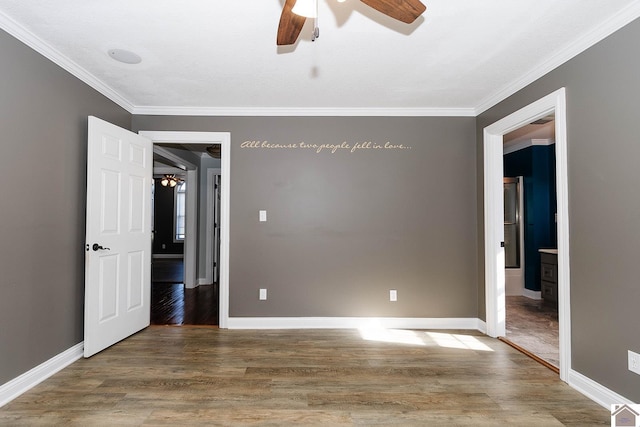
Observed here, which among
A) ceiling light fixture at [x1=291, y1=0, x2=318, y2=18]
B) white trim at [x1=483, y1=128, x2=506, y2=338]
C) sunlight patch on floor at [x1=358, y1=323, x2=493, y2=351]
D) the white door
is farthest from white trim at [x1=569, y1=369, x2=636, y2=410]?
the white door

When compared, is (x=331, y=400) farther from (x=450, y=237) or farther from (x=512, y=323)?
(x=512, y=323)

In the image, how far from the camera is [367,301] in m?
3.73

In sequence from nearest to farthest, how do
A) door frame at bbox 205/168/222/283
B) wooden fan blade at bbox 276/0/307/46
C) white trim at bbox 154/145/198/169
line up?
wooden fan blade at bbox 276/0/307/46, white trim at bbox 154/145/198/169, door frame at bbox 205/168/222/283

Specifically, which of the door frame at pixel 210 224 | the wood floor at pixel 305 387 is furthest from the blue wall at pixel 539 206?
the door frame at pixel 210 224

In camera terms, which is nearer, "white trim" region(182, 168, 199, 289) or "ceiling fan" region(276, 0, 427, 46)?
"ceiling fan" region(276, 0, 427, 46)

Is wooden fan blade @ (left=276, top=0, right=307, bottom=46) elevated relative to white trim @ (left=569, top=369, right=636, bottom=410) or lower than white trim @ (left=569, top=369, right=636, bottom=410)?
elevated

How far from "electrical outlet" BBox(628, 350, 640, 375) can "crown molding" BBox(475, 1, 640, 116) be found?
2010mm

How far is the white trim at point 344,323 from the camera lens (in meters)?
3.71

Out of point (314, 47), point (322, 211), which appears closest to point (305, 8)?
point (314, 47)

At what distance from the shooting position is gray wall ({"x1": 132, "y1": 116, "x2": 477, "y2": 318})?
3736 millimetres

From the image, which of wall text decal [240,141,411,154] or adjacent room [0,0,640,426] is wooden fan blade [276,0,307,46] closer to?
adjacent room [0,0,640,426]

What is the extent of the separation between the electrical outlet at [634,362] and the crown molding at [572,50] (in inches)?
79.1

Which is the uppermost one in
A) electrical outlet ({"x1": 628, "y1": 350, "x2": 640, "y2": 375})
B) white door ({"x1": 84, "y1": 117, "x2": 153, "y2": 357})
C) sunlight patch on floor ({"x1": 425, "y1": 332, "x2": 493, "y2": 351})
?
white door ({"x1": 84, "y1": 117, "x2": 153, "y2": 357})

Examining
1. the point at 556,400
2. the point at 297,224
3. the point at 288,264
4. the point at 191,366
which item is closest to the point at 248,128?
the point at 297,224
